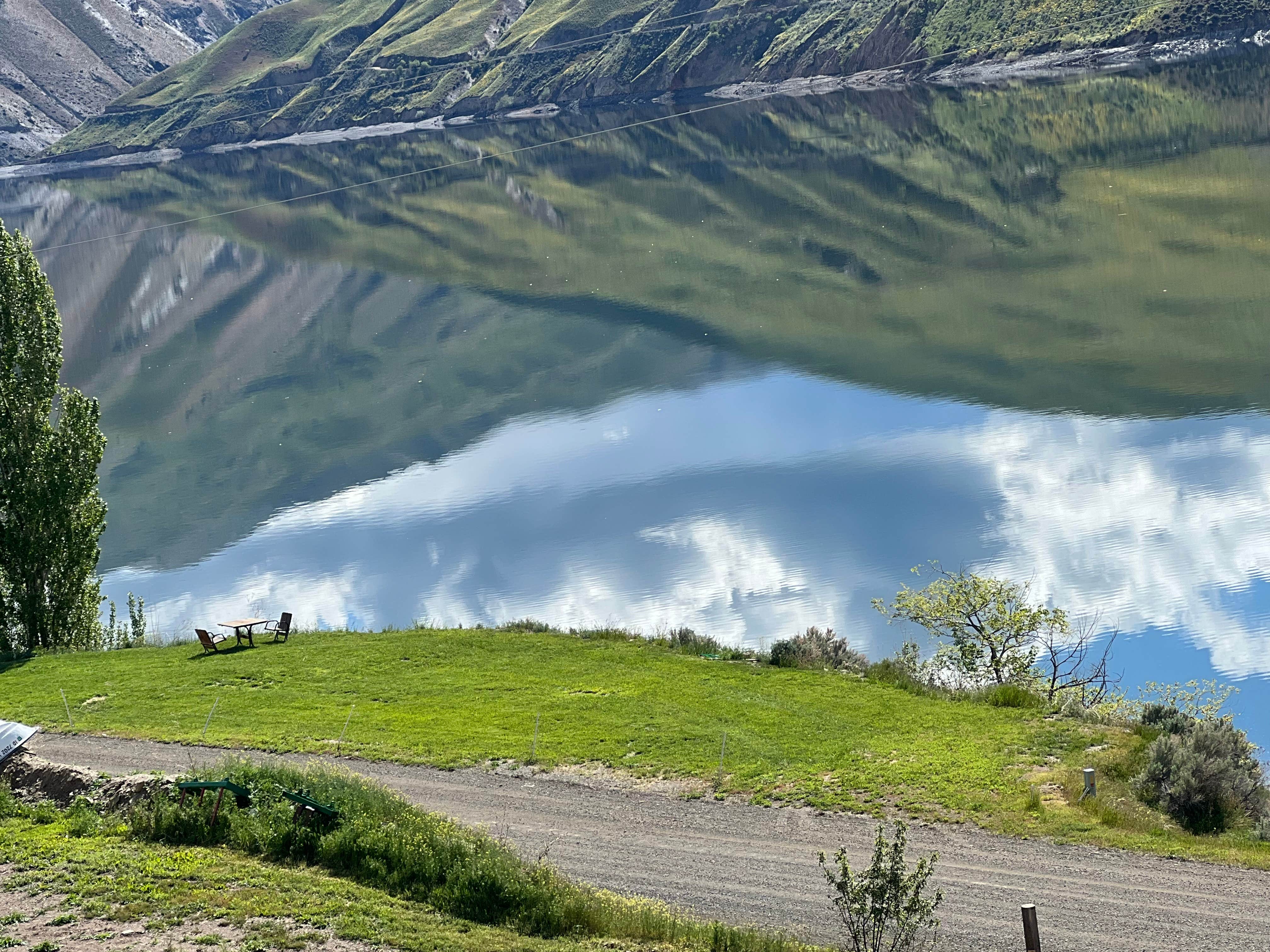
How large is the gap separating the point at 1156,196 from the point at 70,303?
90851 mm

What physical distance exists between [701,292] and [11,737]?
221 feet

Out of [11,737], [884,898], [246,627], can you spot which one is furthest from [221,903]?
[246,627]

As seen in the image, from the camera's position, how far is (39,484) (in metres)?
35.2

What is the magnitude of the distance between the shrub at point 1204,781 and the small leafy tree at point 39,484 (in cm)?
2823

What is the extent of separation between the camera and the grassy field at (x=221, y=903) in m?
15.9

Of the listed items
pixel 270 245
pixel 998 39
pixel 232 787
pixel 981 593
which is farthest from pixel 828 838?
pixel 998 39

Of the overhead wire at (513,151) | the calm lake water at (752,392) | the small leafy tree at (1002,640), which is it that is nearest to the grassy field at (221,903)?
the small leafy tree at (1002,640)

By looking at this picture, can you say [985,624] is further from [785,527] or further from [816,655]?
[785,527]

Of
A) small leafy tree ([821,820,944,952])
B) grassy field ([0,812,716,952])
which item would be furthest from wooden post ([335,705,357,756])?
small leafy tree ([821,820,944,952])

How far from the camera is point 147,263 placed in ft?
421

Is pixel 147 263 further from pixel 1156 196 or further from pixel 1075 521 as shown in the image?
pixel 1075 521

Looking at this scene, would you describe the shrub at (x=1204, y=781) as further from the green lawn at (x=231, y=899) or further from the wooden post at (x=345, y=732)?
the wooden post at (x=345, y=732)

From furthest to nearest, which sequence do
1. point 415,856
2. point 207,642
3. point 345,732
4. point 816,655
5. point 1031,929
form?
1. point 207,642
2. point 816,655
3. point 345,732
4. point 415,856
5. point 1031,929

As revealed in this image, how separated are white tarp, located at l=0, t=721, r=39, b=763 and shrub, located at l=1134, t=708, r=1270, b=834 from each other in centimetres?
1934
